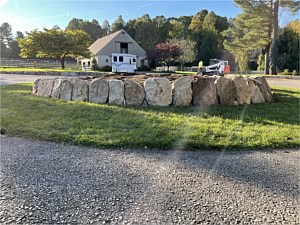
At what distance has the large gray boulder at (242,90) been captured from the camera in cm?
574

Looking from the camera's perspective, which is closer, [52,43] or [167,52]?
[52,43]

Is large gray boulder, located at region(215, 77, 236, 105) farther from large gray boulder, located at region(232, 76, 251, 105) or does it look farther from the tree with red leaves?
the tree with red leaves

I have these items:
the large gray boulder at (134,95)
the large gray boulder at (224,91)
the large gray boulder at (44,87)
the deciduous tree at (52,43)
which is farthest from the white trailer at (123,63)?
the large gray boulder at (224,91)

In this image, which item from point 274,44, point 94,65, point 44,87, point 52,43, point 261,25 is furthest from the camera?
point 94,65

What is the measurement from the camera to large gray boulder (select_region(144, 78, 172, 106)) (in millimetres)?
5523

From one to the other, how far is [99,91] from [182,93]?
6.51 ft

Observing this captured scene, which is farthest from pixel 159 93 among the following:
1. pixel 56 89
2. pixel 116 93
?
pixel 56 89

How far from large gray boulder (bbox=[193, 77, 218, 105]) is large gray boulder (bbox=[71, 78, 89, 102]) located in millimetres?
2646

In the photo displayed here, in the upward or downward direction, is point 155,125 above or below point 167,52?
below

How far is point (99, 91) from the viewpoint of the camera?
576cm

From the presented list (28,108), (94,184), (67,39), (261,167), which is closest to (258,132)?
(261,167)

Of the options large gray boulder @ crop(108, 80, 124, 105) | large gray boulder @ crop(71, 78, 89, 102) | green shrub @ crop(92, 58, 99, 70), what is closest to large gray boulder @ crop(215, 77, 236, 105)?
large gray boulder @ crop(108, 80, 124, 105)

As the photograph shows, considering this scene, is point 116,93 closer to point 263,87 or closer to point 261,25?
point 263,87

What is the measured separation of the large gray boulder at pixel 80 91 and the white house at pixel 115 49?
24206mm
